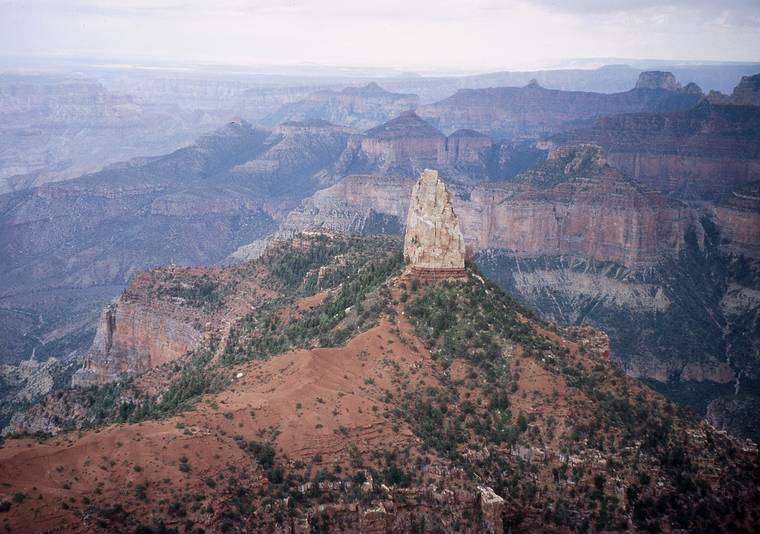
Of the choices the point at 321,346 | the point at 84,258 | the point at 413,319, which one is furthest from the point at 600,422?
the point at 84,258

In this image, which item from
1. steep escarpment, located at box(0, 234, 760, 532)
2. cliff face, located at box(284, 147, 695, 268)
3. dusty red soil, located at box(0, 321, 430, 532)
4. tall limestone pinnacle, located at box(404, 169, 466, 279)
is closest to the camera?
dusty red soil, located at box(0, 321, 430, 532)

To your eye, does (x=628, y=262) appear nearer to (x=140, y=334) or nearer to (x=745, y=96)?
(x=140, y=334)

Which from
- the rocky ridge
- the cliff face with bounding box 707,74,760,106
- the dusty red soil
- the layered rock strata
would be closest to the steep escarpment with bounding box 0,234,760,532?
the dusty red soil

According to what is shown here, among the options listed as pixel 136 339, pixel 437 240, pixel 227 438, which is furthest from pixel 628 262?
pixel 227 438

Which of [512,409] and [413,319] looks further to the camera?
[413,319]

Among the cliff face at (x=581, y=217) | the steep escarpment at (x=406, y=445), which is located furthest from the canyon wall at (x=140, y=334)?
the cliff face at (x=581, y=217)

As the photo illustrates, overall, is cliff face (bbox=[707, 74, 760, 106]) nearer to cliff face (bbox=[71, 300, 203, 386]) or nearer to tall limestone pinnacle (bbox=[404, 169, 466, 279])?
cliff face (bbox=[71, 300, 203, 386])

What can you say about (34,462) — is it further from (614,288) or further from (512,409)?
(614,288)
